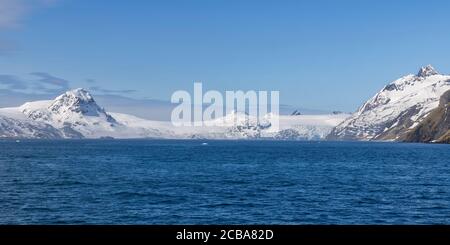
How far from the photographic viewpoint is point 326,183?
95688 millimetres

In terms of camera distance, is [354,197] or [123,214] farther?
[354,197]

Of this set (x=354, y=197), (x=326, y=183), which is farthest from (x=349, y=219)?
(x=326, y=183)

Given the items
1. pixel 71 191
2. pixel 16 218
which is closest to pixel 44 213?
pixel 16 218
